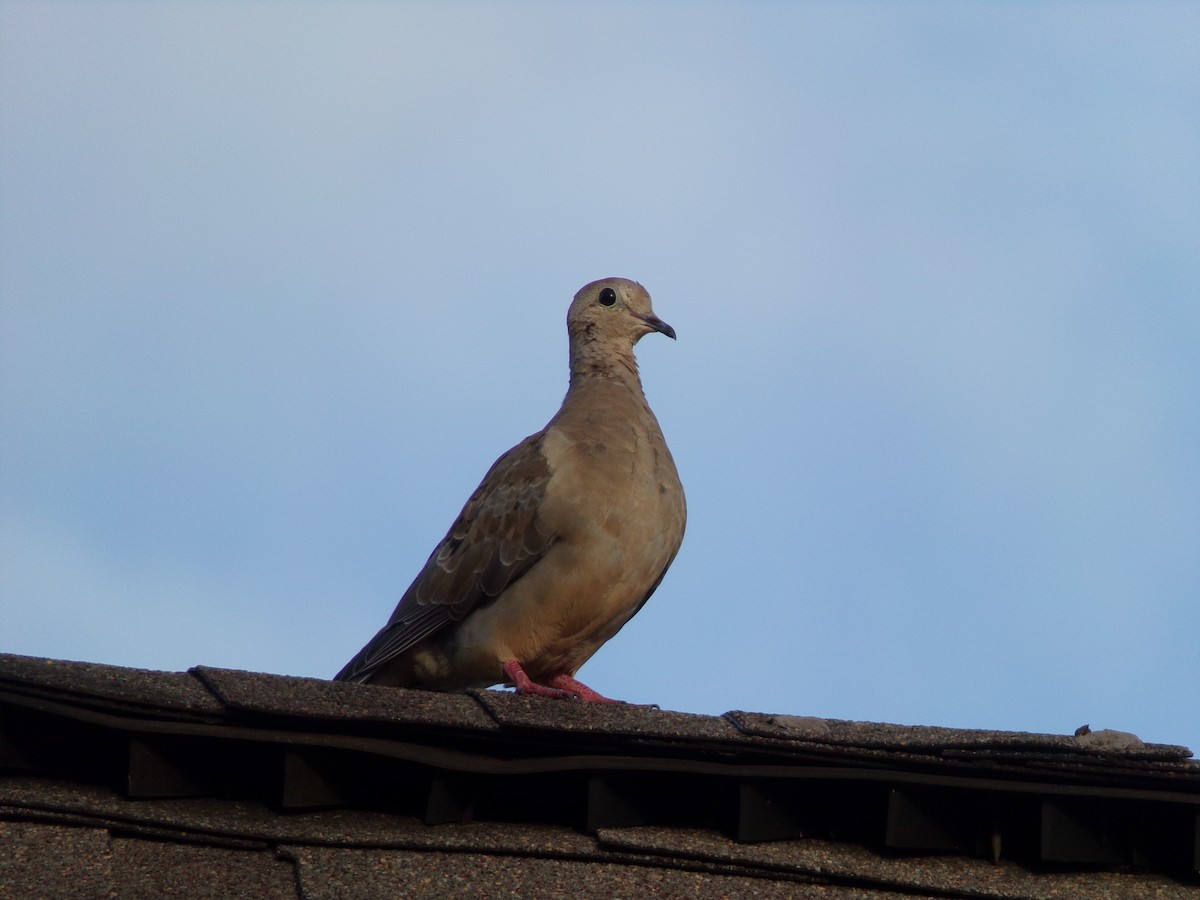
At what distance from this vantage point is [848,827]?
390 centimetres

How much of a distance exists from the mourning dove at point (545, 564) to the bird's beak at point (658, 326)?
2.49ft

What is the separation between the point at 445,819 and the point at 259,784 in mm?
450

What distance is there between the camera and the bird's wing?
6352 millimetres

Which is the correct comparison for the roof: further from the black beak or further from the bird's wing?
the black beak

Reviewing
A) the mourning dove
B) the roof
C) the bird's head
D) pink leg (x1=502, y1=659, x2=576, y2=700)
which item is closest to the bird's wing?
→ the mourning dove

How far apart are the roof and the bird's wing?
2.42 metres

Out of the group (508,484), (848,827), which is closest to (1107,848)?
(848,827)

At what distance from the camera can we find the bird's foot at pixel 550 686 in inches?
233

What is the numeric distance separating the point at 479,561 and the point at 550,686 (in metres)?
0.60

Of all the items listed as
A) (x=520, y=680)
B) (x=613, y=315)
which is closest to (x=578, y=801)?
(x=520, y=680)

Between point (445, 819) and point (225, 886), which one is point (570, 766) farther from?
point (225, 886)

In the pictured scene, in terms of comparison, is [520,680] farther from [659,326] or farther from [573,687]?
[659,326]

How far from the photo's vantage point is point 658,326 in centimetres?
758

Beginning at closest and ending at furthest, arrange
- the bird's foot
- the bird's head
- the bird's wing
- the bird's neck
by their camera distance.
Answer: the bird's foot → the bird's wing → the bird's neck → the bird's head
